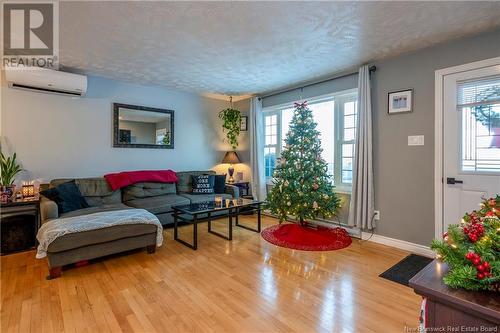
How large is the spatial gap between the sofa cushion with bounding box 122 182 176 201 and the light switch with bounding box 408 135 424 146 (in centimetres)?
363

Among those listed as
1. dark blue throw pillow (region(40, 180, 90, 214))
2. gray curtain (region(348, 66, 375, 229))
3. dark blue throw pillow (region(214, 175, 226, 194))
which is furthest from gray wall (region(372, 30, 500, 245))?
dark blue throw pillow (region(40, 180, 90, 214))

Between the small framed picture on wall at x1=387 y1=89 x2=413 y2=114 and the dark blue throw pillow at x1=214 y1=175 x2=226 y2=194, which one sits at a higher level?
the small framed picture on wall at x1=387 y1=89 x2=413 y2=114

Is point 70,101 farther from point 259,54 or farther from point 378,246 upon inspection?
point 378,246

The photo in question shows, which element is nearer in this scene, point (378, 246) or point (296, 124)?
point (378, 246)

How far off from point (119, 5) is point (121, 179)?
2585 millimetres

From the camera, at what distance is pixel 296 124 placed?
3850 millimetres

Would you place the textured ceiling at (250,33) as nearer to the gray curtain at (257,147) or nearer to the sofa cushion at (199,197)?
the gray curtain at (257,147)

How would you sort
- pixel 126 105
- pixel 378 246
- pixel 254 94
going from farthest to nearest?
pixel 254 94
pixel 126 105
pixel 378 246

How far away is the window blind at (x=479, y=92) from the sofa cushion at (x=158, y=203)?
3787 millimetres

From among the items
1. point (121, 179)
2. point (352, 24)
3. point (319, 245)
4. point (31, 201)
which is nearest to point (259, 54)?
point (352, 24)

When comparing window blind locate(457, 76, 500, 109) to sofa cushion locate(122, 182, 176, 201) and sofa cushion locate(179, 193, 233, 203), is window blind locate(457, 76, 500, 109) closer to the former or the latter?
sofa cushion locate(179, 193, 233, 203)

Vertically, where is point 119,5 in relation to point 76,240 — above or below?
above

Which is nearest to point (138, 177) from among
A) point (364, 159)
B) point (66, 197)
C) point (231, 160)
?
point (66, 197)

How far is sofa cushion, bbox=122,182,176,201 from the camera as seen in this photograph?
13.4ft
